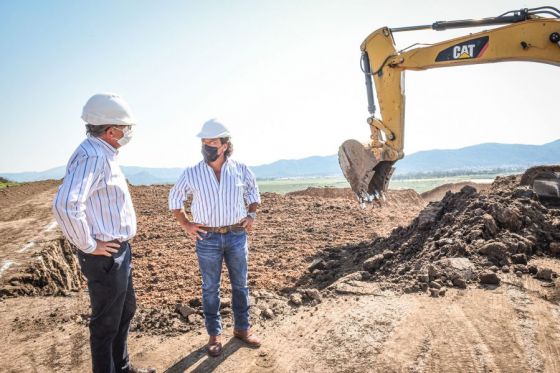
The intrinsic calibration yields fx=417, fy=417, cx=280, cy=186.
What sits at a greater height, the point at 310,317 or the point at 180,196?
the point at 180,196

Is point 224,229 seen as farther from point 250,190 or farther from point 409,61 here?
point 409,61

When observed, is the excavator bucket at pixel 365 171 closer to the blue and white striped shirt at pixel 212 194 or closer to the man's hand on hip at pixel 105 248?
the blue and white striped shirt at pixel 212 194

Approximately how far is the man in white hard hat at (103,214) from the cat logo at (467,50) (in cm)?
591

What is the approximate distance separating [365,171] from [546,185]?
2945mm

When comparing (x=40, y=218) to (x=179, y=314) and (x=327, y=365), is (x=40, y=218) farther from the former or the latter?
(x=327, y=365)

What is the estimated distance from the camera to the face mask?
9.39 ft

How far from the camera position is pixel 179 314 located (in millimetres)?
4438

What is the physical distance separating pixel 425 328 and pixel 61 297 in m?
4.19

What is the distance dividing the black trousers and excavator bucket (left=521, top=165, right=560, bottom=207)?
6.62 metres

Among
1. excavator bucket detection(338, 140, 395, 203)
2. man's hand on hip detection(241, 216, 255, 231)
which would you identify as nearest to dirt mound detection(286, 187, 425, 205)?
excavator bucket detection(338, 140, 395, 203)

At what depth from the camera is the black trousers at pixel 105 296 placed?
Result: 264 cm

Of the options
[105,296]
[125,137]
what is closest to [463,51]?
[125,137]

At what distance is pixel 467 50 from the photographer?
6.81m

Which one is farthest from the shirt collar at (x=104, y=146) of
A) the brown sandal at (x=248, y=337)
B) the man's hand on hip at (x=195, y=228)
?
the brown sandal at (x=248, y=337)
